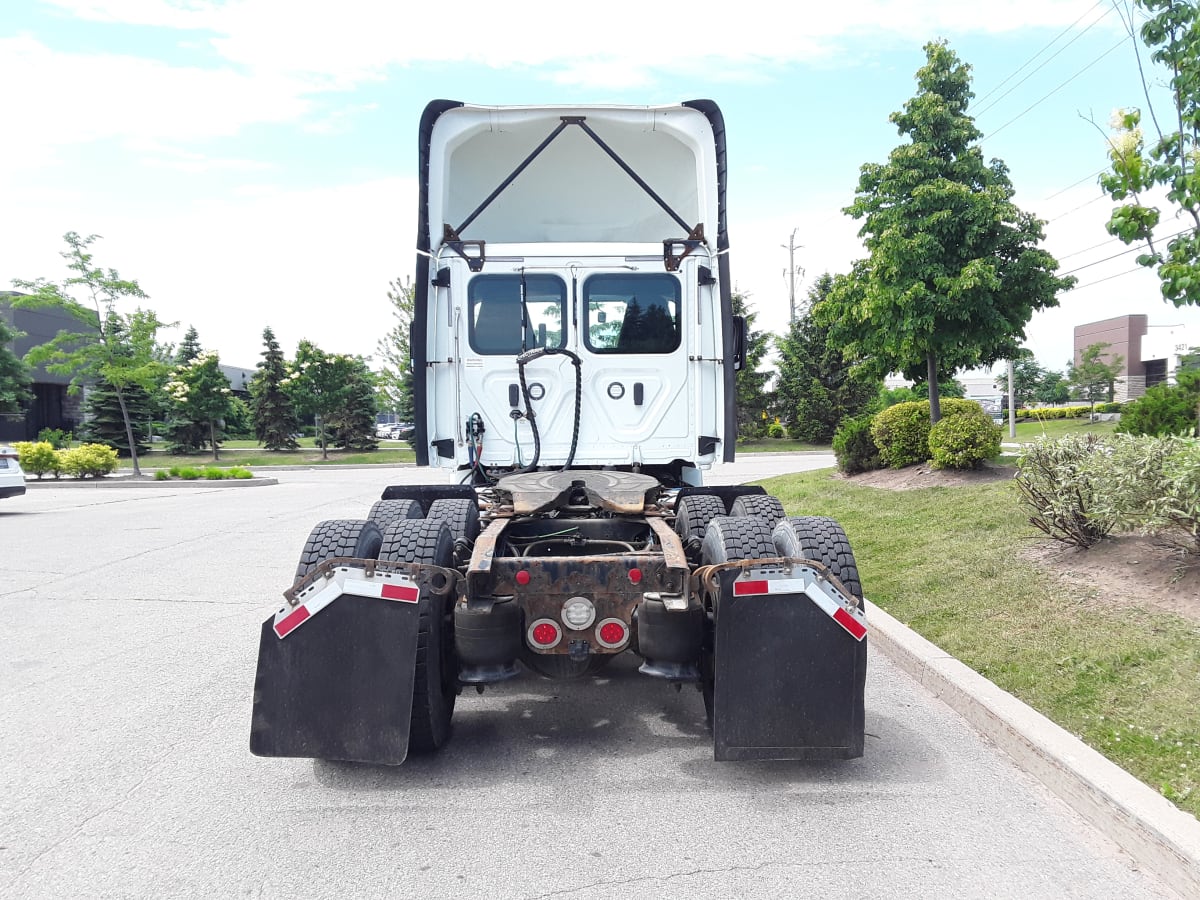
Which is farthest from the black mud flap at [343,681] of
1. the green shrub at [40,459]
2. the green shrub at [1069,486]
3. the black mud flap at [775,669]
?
the green shrub at [40,459]

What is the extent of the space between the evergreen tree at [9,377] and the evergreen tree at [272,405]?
12561 millimetres

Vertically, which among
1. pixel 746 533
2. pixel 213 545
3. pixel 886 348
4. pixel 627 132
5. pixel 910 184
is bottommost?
pixel 213 545

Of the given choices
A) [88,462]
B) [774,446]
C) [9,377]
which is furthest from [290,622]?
[9,377]

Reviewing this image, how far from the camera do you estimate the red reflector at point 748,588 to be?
365 cm

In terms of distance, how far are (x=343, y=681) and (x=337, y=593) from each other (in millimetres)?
368

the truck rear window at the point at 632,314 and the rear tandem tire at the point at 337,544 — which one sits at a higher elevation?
the truck rear window at the point at 632,314

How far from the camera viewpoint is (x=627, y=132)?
672 cm

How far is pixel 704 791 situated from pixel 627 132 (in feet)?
16.2

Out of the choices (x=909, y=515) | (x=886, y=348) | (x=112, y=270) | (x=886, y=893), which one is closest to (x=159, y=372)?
(x=112, y=270)

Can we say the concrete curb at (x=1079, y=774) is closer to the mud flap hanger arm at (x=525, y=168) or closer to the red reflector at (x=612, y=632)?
the red reflector at (x=612, y=632)

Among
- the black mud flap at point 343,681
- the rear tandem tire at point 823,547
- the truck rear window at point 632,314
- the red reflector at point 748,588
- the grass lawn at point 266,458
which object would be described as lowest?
the grass lawn at point 266,458

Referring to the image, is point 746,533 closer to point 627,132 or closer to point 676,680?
point 676,680

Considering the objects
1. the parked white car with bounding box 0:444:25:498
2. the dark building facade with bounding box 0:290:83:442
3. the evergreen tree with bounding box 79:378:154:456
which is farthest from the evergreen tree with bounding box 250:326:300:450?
the parked white car with bounding box 0:444:25:498

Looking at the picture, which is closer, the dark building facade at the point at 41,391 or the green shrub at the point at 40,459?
the green shrub at the point at 40,459
